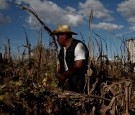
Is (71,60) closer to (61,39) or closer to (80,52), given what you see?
(80,52)

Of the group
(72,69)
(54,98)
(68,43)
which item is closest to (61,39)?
(68,43)

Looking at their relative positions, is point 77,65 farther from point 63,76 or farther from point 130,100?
point 130,100

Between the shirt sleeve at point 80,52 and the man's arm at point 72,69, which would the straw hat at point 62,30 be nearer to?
the shirt sleeve at point 80,52

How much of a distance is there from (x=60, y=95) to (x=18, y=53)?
3.47 meters

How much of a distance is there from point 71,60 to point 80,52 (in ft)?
0.81

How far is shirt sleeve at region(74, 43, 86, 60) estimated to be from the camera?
17.4 ft

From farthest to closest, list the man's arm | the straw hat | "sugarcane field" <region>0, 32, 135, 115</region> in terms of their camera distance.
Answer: the straw hat < the man's arm < "sugarcane field" <region>0, 32, 135, 115</region>

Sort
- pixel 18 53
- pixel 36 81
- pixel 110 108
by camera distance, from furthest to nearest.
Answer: pixel 18 53 → pixel 36 81 → pixel 110 108

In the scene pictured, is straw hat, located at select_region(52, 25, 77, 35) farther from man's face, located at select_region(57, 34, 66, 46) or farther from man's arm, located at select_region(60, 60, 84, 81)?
man's arm, located at select_region(60, 60, 84, 81)

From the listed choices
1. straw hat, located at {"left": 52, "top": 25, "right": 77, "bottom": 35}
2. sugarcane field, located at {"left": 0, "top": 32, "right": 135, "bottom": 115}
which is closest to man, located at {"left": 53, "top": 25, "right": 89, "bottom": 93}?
straw hat, located at {"left": 52, "top": 25, "right": 77, "bottom": 35}

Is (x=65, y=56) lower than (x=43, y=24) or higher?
lower

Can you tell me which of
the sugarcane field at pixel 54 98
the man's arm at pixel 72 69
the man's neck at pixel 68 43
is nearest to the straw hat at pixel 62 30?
the man's neck at pixel 68 43

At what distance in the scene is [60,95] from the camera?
3.98m

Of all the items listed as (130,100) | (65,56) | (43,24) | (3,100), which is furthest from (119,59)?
(3,100)
